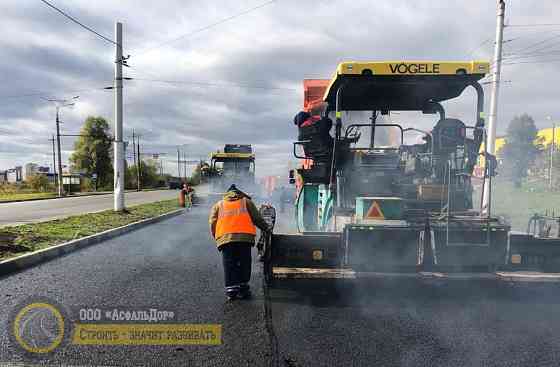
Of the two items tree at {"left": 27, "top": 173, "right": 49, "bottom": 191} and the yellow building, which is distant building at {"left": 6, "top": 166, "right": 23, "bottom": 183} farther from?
the yellow building

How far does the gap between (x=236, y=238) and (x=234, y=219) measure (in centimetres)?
22

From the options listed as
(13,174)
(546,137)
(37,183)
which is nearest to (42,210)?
(37,183)

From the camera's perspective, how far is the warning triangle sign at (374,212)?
181 inches

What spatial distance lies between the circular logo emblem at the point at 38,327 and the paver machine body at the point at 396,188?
215 centimetres

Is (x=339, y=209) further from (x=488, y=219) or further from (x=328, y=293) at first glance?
(x=488, y=219)

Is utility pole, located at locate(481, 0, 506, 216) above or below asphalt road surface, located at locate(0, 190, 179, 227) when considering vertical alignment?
above

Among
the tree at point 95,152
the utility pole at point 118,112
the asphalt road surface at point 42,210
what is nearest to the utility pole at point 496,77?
the utility pole at point 118,112

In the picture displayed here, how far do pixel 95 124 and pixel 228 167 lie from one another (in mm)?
45159

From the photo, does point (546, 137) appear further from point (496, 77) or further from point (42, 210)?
point (42, 210)

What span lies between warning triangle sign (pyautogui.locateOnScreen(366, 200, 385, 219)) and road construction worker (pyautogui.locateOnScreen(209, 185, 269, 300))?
1184 mm

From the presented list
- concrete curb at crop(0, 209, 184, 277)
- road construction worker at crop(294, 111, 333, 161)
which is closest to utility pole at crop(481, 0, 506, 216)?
road construction worker at crop(294, 111, 333, 161)

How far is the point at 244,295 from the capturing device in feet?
15.4

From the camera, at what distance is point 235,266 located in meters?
4.61

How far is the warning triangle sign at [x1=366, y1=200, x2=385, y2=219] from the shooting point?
4605 mm
